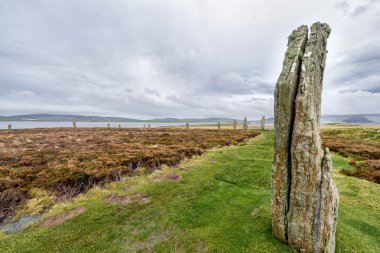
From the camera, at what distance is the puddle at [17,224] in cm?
603

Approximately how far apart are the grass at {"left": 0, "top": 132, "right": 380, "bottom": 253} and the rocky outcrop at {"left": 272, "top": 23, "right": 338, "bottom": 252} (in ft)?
2.18

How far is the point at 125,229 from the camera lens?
602 cm

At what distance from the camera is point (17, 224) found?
6324 millimetres

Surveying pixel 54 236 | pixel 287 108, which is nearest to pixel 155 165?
pixel 54 236

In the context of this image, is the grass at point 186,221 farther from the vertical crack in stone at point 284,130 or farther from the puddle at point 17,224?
the vertical crack in stone at point 284,130

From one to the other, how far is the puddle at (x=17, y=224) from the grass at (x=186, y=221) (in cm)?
30

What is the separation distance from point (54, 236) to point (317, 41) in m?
9.19

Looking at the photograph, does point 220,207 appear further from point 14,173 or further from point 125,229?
point 14,173

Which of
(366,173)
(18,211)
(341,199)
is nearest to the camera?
A: (18,211)

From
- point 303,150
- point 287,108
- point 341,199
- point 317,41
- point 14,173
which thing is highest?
point 317,41

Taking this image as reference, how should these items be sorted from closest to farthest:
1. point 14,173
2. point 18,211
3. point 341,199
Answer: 1. point 18,211
2. point 341,199
3. point 14,173

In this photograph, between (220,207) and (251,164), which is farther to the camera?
(251,164)

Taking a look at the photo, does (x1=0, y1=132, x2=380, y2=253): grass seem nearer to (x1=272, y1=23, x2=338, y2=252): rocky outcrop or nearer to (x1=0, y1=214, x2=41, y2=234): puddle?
(x1=0, y1=214, x2=41, y2=234): puddle

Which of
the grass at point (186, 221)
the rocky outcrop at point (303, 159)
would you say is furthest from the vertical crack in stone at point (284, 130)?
the grass at point (186, 221)
